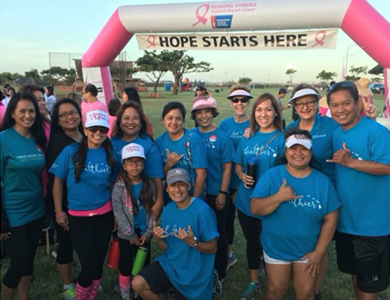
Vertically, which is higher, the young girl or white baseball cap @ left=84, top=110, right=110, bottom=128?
white baseball cap @ left=84, top=110, right=110, bottom=128

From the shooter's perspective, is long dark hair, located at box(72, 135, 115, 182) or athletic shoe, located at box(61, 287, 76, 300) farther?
athletic shoe, located at box(61, 287, 76, 300)

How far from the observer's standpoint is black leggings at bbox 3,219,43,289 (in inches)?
104

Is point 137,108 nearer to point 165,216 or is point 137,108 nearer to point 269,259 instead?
point 165,216

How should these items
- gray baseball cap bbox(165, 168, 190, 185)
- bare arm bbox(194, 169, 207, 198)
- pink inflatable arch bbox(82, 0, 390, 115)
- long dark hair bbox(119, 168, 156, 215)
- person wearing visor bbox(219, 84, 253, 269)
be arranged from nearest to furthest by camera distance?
gray baseball cap bbox(165, 168, 190, 185), long dark hair bbox(119, 168, 156, 215), bare arm bbox(194, 169, 207, 198), person wearing visor bbox(219, 84, 253, 269), pink inflatable arch bbox(82, 0, 390, 115)

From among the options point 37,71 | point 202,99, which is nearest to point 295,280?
point 202,99

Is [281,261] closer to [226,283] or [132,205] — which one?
[226,283]

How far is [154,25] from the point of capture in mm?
6660

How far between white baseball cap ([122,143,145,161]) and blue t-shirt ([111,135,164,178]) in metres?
0.19

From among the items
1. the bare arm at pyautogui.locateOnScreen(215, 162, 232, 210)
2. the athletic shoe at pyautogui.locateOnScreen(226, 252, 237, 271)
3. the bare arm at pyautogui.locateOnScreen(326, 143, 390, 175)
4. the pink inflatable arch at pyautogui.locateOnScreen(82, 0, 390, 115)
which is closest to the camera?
the bare arm at pyautogui.locateOnScreen(326, 143, 390, 175)

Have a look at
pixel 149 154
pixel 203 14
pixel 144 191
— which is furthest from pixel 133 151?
A: pixel 203 14

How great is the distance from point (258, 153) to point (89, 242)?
1.71 meters

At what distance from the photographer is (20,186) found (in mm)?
2664

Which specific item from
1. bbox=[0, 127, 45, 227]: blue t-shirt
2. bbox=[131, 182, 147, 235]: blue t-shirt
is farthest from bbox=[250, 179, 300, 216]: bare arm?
bbox=[0, 127, 45, 227]: blue t-shirt

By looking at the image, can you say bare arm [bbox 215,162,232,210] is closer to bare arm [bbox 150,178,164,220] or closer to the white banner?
bare arm [bbox 150,178,164,220]
